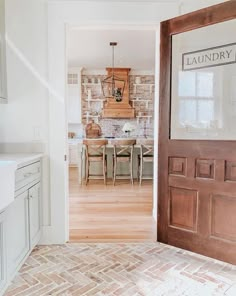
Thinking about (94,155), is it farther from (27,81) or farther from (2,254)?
(2,254)

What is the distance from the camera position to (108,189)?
5.54m

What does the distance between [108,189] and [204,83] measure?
11.1ft

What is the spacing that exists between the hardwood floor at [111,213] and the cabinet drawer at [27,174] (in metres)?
0.87

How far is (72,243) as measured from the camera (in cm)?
296

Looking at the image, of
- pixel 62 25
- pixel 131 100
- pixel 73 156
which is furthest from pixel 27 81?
pixel 131 100

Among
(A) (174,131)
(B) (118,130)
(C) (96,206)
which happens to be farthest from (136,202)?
(B) (118,130)

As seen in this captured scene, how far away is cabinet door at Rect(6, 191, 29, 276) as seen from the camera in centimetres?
202

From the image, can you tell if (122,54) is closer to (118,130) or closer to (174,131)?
(118,130)

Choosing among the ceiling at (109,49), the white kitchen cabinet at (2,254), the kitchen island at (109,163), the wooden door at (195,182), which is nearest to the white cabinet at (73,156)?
the kitchen island at (109,163)

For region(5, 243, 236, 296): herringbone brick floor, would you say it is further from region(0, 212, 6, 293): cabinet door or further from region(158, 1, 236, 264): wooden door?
region(0, 212, 6, 293): cabinet door

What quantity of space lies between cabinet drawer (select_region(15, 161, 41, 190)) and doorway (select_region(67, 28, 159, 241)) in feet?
2.91

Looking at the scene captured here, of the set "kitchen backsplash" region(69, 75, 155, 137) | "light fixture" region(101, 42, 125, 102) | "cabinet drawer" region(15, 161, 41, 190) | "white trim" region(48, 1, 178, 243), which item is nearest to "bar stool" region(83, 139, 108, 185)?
"light fixture" region(101, 42, 125, 102)

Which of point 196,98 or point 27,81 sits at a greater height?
point 27,81

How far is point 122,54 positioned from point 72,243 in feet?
15.7
